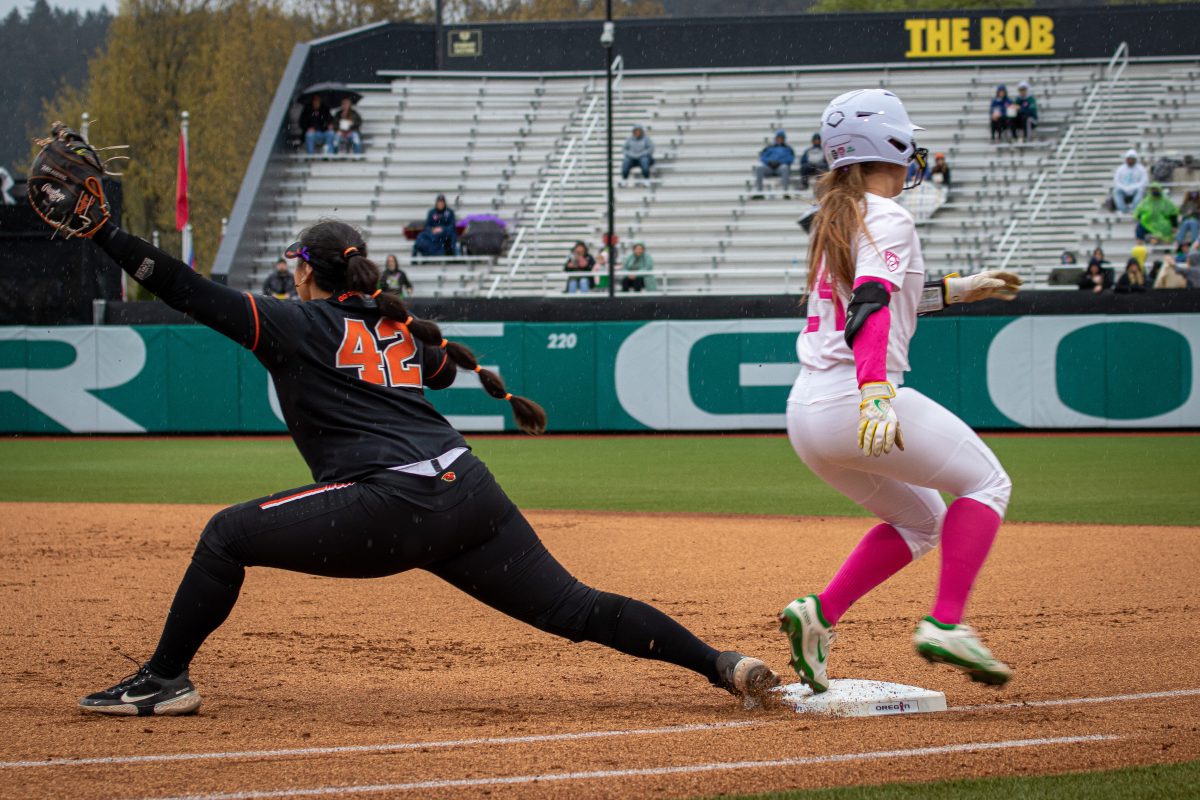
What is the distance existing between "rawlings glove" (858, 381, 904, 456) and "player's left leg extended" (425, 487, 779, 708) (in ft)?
3.08

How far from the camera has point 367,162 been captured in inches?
1163

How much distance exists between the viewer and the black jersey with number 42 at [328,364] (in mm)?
4355

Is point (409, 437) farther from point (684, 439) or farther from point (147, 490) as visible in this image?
point (684, 439)

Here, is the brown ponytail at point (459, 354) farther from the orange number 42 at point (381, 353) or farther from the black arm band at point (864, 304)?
the black arm band at point (864, 304)

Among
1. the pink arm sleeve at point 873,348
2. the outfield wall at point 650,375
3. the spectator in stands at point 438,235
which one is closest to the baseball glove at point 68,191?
the pink arm sleeve at point 873,348

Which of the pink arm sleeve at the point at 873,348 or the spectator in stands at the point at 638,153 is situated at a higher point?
the spectator in stands at the point at 638,153

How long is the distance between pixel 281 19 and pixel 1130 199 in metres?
38.8

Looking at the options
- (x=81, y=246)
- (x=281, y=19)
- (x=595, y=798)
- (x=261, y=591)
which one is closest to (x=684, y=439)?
(x=81, y=246)

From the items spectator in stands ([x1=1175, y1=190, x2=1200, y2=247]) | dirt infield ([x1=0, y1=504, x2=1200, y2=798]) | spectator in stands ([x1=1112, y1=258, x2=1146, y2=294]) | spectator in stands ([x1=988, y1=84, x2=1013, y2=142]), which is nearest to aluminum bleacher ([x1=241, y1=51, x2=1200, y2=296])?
spectator in stands ([x1=988, y1=84, x2=1013, y2=142])

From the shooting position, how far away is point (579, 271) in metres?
22.9

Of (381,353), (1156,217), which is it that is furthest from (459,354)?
(1156,217)

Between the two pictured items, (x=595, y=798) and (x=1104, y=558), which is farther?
(x=1104, y=558)

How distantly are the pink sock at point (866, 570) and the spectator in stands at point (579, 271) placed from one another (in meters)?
17.9

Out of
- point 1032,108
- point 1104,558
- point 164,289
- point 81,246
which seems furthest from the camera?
point 1032,108
